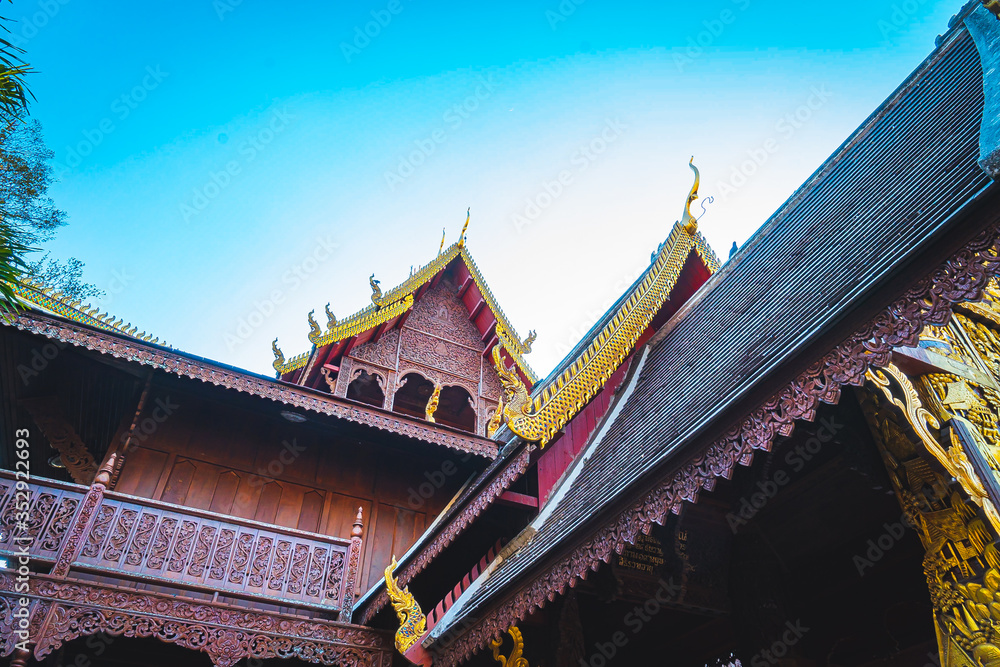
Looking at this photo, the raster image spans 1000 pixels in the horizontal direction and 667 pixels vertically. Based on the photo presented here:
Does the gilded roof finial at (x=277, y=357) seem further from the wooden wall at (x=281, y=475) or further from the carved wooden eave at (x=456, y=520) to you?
the carved wooden eave at (x=456, y=520)

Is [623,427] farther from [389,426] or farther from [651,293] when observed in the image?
[389,426]

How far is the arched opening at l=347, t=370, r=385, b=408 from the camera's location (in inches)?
395

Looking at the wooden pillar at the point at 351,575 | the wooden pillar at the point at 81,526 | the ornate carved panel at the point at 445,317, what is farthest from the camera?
the ornate carved panel at the point at 445,317

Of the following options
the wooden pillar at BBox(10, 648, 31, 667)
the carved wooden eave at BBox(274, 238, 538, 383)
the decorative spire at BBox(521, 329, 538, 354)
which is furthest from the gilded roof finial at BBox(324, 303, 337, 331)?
the wooden pillar at BBox(10, 648, 31, 667)

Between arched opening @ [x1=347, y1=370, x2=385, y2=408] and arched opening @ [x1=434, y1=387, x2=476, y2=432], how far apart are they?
1.18m

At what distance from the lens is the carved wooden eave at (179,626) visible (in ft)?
16.3

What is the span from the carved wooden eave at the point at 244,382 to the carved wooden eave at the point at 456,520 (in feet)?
6.84

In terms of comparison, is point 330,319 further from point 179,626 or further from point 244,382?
point 179,626

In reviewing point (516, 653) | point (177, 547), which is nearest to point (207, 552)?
point (177, 547)

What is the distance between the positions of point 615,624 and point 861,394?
3.08 m

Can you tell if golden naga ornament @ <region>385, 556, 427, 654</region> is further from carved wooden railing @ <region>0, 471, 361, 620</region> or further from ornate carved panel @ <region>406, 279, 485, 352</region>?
ornate carved panel @ <region>406, 279, 485, 352</region>

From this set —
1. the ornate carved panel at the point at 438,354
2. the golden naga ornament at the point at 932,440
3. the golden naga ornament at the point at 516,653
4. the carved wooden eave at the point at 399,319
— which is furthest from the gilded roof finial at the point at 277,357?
the golden naga ornament at the point at 932,440

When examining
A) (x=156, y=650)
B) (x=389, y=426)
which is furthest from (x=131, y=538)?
(x=389, y=426)

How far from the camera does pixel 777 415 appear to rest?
2.83 meters
